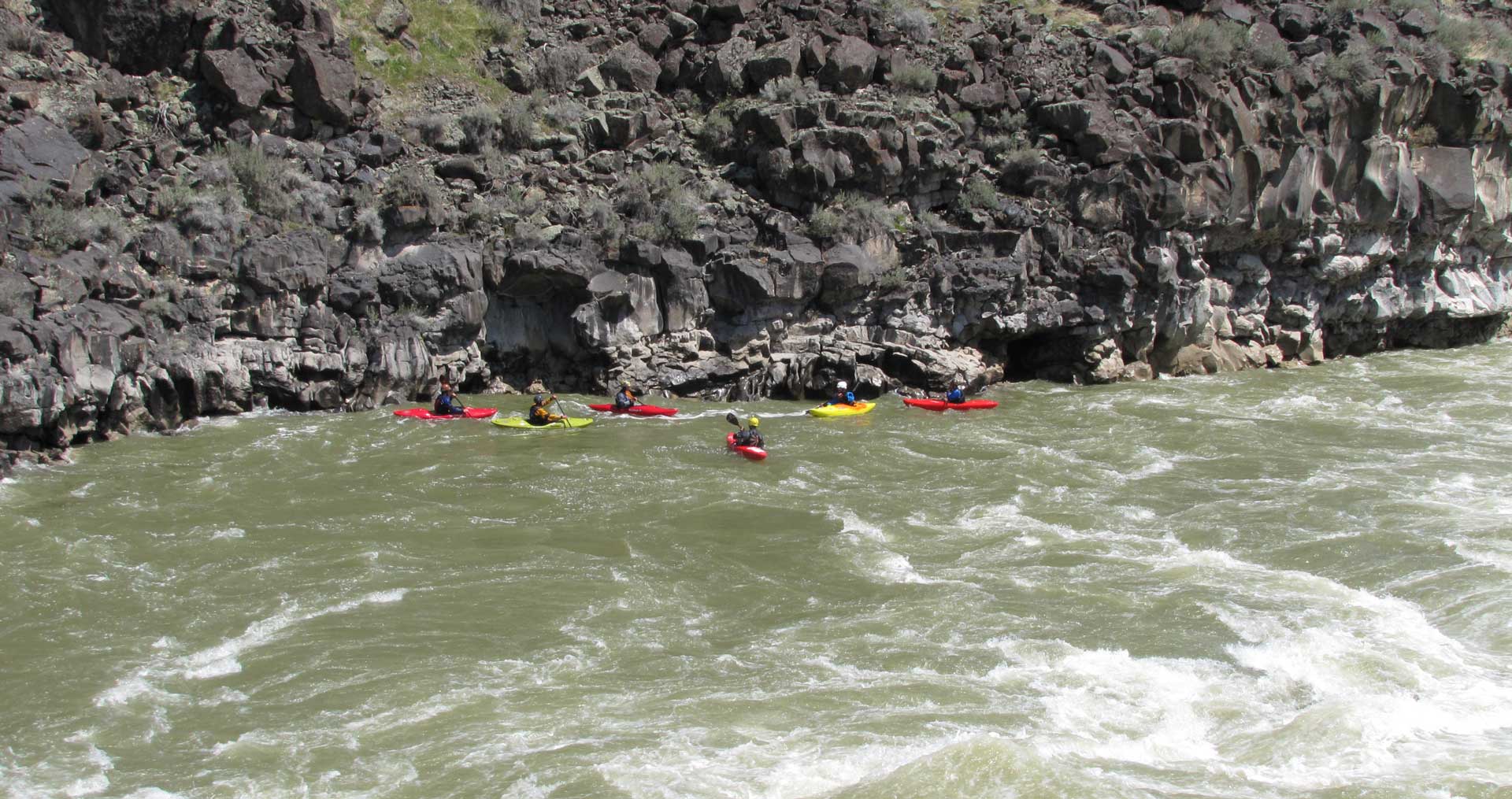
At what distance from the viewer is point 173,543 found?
10.7 meters

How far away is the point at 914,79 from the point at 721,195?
223 inches

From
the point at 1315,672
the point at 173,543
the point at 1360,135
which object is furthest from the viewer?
the point at 1360,135

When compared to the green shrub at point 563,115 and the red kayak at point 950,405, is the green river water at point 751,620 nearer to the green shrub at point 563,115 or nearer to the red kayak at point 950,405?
the red kayak at point 950,405

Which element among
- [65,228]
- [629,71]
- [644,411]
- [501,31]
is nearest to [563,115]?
[629,71]

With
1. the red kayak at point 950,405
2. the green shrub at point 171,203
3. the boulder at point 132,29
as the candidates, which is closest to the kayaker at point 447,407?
the green shrub at point 171,203

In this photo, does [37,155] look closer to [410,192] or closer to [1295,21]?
[410,192]

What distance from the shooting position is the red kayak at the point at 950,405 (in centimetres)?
1836

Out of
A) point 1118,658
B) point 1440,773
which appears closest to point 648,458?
point 1118,658

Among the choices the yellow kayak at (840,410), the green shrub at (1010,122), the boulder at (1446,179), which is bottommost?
the yellow kayak at (840,410)

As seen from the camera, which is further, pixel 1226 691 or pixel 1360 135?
pixel 1360 135

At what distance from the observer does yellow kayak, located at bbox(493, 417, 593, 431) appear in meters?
16.3

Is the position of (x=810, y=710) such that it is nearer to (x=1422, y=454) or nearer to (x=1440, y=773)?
(x=1440, y=773)

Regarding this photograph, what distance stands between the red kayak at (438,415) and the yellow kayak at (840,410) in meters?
Answer: 5.18

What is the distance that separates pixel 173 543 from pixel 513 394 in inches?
350
